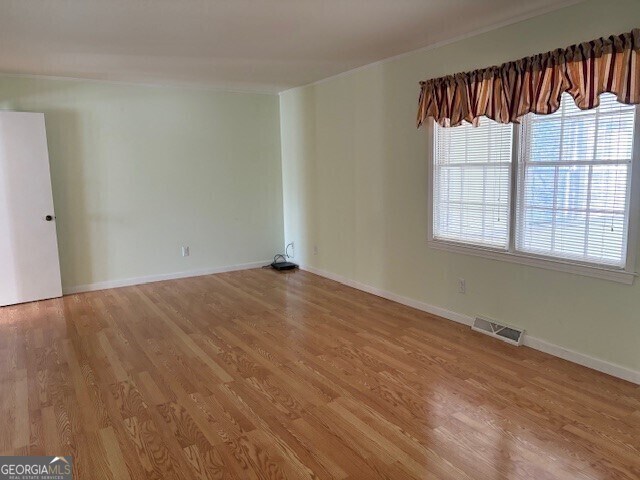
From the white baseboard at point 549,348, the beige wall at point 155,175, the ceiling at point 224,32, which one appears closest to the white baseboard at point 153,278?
the beige wall at point 155,175

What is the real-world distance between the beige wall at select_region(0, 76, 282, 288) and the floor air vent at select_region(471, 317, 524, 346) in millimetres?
3472

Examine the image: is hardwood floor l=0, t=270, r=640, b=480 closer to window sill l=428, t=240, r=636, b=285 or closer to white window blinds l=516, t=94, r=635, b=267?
window sill l=428, t=240, r=636, b=285

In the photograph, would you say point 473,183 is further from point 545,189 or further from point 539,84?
point 539,84

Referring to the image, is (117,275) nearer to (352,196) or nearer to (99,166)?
(99,166)

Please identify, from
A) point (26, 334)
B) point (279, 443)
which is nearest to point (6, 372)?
point (26, 334)

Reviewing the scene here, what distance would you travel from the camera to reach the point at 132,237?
553 centimetres

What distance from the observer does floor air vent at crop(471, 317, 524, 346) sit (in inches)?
138

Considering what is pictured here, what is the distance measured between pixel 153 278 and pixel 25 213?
5.15ft

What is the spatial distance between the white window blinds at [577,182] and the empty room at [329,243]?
1 centimetres

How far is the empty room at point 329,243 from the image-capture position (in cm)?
239

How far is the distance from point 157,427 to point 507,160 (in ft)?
9.88

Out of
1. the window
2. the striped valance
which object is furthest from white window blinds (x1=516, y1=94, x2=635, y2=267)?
the striped valance
